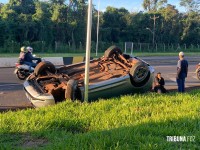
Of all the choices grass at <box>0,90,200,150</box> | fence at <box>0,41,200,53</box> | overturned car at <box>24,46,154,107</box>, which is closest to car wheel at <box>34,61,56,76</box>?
overturned car at <box>24,46,154,107</box>

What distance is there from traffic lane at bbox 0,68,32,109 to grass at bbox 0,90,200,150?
6.92ft

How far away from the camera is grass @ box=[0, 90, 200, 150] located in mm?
4664

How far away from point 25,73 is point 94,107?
6.84m

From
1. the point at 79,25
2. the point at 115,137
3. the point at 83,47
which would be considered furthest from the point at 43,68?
the point at 79,25

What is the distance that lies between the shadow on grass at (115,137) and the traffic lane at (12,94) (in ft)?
11.5

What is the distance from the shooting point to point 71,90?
312 inches

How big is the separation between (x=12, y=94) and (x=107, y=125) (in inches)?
214

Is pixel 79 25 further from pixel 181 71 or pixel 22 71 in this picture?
pixel 181 71

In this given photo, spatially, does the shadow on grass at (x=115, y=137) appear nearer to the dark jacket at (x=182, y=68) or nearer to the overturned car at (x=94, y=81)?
the overturned car at (x=94, y=81)

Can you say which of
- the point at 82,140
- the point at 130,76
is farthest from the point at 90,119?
the point at 130,76

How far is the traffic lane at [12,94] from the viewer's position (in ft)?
30.1


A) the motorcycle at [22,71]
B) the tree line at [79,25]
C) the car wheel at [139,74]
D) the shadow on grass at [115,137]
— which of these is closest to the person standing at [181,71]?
the car wheel at [139,74]

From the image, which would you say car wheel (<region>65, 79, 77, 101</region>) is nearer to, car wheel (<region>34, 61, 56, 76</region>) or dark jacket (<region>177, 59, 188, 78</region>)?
car wheel (<region>34, 61, 56, 76</region>)

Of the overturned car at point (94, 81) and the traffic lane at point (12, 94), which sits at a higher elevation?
the overturned car at point (94, 81)
